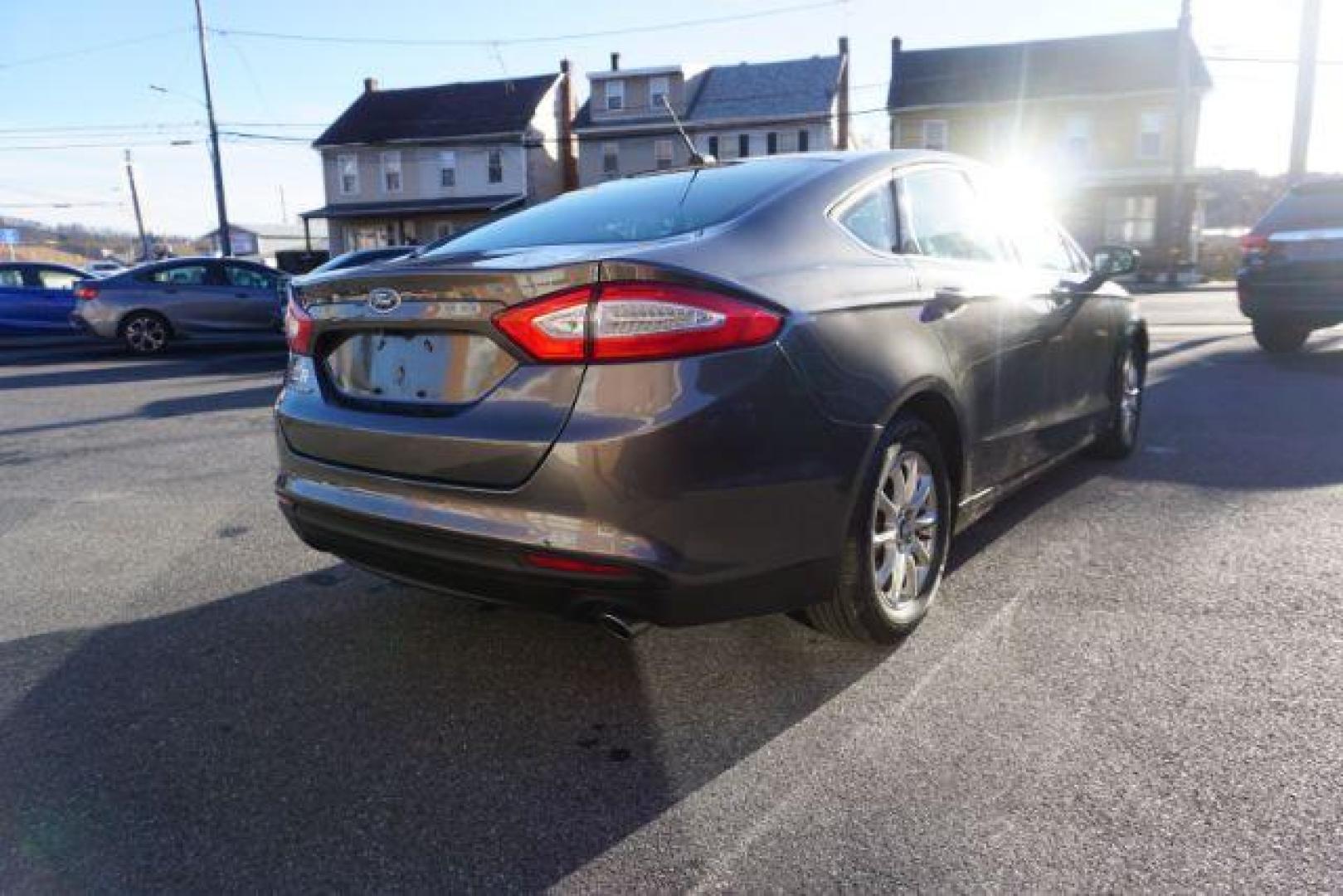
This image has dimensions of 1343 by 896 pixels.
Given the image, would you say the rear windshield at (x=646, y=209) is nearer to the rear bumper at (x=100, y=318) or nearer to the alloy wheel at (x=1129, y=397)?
the alloy wheel at (x=1129, y=397)

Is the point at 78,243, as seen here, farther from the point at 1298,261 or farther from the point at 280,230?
the point at 1298,261

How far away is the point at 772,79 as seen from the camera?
39250 millimetres

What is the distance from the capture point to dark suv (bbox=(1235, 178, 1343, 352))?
9219 millimetres

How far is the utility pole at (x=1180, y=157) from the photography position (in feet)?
83.8

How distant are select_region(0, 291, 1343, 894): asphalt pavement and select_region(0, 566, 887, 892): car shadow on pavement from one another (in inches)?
0.4

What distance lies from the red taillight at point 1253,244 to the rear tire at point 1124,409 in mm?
4920

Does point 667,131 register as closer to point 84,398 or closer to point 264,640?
point 84,398

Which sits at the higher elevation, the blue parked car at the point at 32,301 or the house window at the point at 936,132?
the house window at the point at 936,132

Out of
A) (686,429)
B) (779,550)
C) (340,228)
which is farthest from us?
(340,228)

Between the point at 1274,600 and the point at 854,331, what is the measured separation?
78.7 inches

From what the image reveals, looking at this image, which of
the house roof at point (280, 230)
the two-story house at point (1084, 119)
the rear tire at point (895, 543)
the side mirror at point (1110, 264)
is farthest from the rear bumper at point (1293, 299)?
the house roof at point (280, 230)

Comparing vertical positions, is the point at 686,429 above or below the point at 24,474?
above

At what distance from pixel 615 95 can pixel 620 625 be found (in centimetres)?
4091

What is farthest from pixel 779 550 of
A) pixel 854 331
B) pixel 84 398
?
pixel 84 398
